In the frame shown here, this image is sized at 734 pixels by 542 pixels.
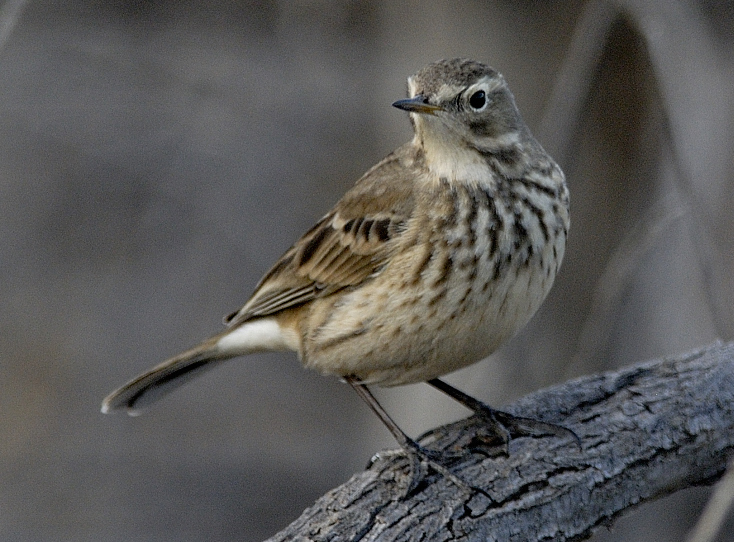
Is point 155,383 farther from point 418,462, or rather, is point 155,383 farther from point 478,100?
point 478,100

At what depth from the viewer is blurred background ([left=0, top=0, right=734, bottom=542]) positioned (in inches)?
274

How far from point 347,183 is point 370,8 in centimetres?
131

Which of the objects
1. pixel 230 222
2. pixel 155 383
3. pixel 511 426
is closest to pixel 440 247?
pixel 511 426

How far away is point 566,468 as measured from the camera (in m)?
4.34

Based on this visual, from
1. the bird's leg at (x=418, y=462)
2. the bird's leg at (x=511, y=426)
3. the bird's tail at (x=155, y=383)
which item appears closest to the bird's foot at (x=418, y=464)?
the bird's leg at (x=418, y=462)

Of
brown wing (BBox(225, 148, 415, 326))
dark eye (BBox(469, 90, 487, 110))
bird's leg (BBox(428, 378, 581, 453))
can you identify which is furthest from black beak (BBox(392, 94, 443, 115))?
bird's leg (BBox(428, 378, 581, 453))

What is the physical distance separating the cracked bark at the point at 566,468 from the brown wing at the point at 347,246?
0.78m

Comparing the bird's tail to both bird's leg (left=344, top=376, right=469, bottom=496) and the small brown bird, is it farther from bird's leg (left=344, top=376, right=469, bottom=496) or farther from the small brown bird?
bird's leg (left=344, top=376, right=469, bottom=496)

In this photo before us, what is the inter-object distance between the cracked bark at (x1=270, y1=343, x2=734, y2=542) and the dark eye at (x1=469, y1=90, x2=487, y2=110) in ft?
4.12

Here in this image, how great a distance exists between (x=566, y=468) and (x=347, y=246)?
50.9 inches

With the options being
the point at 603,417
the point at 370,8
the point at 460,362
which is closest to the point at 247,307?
the point at 460,362

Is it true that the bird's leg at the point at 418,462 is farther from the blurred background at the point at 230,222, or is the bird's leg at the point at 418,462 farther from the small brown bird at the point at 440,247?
the blurred background at the point at 230,222

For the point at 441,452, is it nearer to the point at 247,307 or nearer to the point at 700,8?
the point at 247,307

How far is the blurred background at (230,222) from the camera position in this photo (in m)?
6.97
